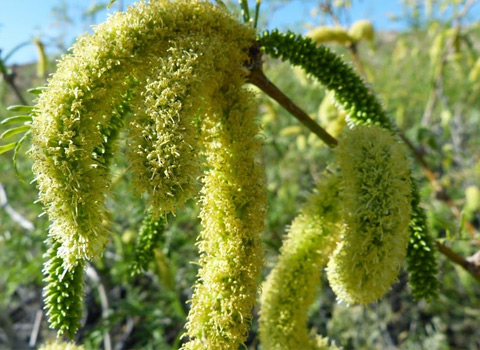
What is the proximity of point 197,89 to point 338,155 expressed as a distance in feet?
1.21

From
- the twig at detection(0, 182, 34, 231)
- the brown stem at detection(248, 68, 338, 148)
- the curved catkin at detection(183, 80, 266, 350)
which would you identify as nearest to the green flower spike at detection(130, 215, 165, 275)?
the curved catkin at detection(183, 80, 266, 350)

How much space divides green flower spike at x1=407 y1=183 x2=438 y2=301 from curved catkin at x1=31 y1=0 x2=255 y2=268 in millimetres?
569

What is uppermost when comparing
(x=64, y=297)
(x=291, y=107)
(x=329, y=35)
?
(x=329, y=35)

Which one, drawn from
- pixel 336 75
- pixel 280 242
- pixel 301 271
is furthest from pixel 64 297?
pixel 280 242

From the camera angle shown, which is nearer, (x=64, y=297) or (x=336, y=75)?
(x=64, y=297)

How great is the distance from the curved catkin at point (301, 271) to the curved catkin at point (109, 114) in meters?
0.43

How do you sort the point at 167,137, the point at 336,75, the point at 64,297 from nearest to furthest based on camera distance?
the point at 167,137, the point at 64,297, the point at 336,75

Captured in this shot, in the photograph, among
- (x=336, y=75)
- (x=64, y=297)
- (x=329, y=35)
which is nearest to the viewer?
(x=64, y=297)

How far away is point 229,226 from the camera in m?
0.77

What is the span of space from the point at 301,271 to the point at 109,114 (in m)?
0.59

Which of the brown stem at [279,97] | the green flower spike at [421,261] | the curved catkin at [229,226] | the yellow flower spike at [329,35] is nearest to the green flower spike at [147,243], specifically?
the curved catkin at [229,226]

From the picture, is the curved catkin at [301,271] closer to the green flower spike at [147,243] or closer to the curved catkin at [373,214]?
the curved catkin at [373,214]

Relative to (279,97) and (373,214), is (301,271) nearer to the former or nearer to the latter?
(373,214)

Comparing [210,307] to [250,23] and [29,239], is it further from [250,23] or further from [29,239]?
[29,239]
